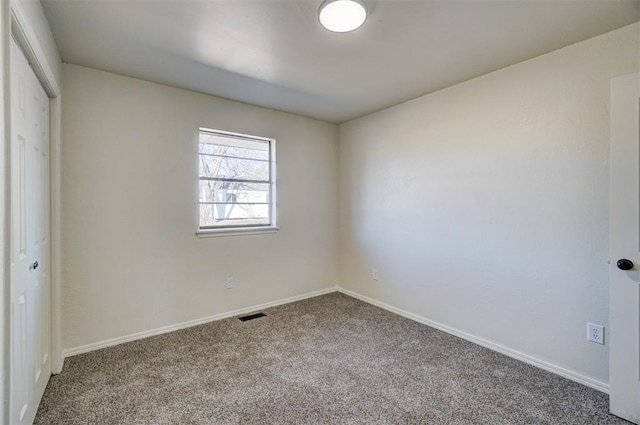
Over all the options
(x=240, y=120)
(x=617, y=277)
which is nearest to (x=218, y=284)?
(x=240, y=120)

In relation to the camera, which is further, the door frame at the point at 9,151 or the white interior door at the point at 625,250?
the white interior door at the point at 625,250

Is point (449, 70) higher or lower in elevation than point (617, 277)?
higher

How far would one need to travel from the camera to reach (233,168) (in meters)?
3.43

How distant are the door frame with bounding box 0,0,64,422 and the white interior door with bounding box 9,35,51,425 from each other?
50 mm

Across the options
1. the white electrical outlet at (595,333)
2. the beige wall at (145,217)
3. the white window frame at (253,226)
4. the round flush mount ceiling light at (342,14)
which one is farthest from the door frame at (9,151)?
the white electrical outlet at (595,333)

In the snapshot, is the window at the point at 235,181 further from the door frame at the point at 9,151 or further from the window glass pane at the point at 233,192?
the door frame at the point at 9,151

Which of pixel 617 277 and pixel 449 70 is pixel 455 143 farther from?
pixel 617 277

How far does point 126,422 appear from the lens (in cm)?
171

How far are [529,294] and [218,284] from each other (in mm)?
2865

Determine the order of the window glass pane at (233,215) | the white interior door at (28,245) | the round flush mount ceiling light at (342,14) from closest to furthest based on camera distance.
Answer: the white interior door at (28,245) → the round flush mount ceiling light at (342,14) → the window glass pane at (233,215)

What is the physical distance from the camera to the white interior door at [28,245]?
135 centimetres

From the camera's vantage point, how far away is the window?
10.6 ft

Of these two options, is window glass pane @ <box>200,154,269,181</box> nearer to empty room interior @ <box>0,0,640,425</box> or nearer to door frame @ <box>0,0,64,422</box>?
empty room interior @ <box>0,0,640,425</box>

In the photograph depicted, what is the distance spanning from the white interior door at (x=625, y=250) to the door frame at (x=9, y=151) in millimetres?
2989
